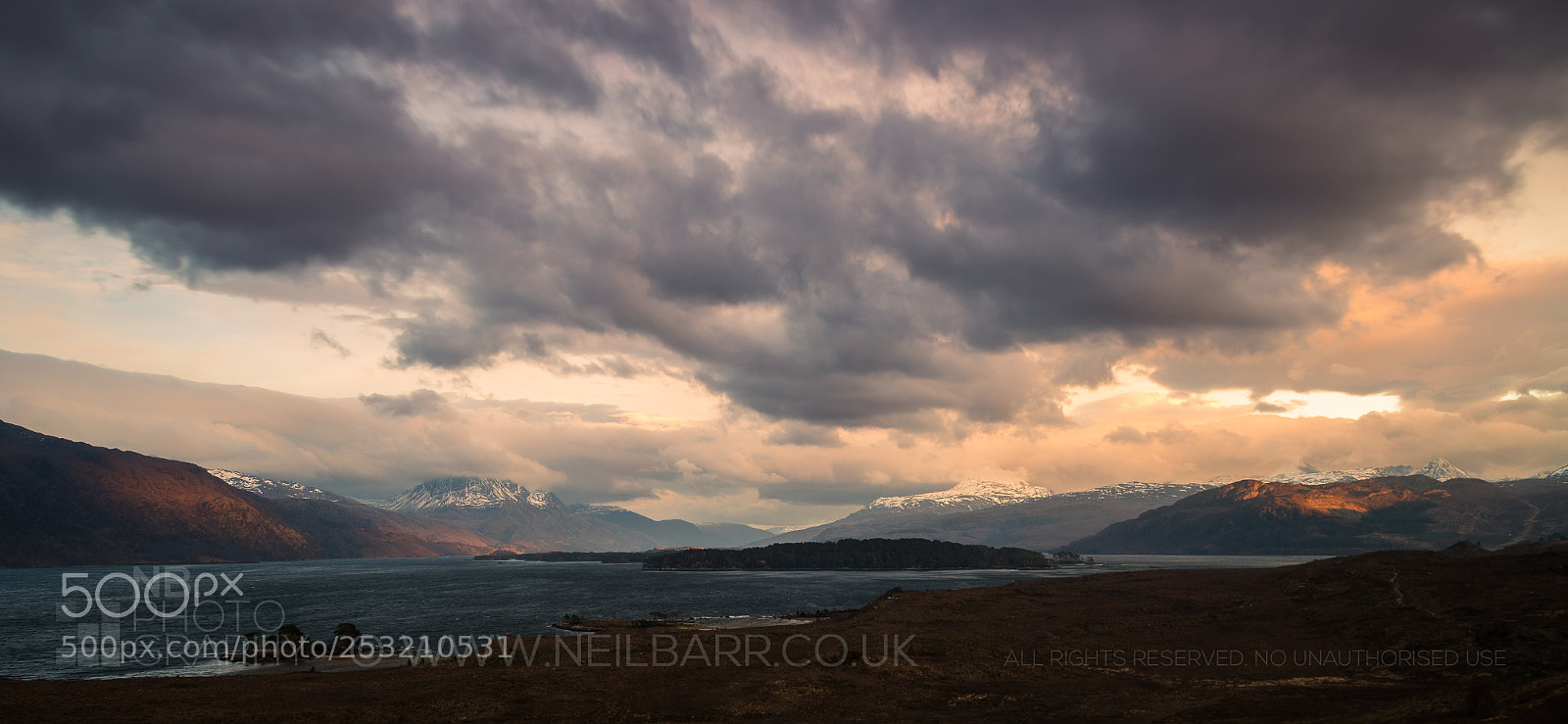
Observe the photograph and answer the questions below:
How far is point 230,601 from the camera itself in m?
168

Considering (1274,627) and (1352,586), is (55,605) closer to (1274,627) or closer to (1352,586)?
(1274,627)

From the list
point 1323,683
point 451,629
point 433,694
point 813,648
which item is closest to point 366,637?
point 451,629

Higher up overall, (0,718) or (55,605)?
(0,718)

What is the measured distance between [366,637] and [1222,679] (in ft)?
323

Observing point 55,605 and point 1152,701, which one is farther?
point 55,605
